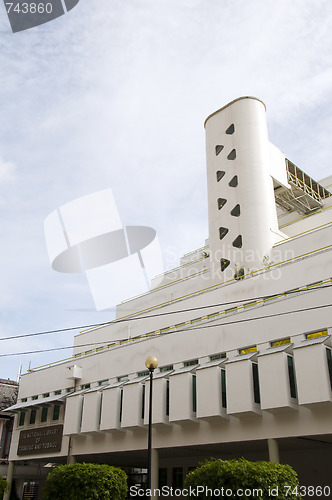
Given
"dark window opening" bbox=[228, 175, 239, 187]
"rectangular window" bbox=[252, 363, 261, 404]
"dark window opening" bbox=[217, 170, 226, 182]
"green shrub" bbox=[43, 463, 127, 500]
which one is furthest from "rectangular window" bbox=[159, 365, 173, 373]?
"dark window opening" bbox=[217, 170, 226, 182]

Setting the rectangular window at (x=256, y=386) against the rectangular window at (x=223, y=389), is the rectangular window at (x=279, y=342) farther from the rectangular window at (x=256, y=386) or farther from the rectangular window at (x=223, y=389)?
the rectangular window at (x=223, y=389)

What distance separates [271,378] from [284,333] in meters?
2.68

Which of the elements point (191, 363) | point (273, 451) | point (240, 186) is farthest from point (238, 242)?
point (273, 451)

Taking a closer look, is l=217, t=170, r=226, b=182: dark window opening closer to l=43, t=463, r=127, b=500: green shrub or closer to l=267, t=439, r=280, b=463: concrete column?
l=267, t=439, r=280, b=463: concrete column

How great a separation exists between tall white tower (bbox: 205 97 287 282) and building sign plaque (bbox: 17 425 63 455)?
15.3 metres

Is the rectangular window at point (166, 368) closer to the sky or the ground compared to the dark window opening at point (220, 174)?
closer to the ground

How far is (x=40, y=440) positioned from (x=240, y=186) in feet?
76.2

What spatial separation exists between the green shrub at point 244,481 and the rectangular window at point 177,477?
56.1 feet

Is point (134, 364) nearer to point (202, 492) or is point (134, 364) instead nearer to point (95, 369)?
point (95, 369)

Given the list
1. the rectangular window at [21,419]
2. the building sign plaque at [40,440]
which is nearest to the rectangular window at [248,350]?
the building sign plaque at [40,440]

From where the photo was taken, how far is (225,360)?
22922 millimetres

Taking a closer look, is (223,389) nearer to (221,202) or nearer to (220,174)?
(221,202)

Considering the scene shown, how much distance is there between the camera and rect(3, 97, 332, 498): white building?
2022cm

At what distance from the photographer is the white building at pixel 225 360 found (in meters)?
20.2
